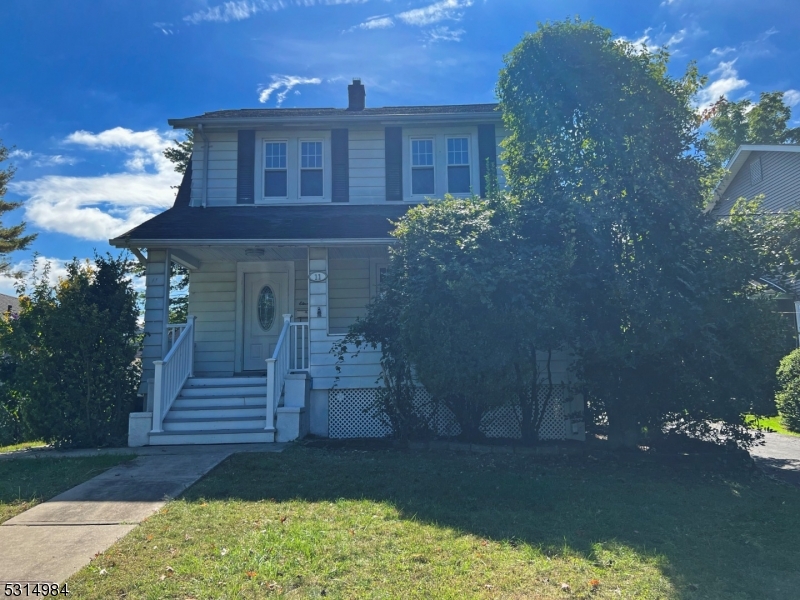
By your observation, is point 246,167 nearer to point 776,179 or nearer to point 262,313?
point 262,313

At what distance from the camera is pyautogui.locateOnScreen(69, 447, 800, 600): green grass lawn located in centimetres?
364

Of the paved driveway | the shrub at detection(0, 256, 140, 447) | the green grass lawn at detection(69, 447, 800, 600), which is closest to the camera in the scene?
the green grass lawn at detection(69, 447, 800, 600)

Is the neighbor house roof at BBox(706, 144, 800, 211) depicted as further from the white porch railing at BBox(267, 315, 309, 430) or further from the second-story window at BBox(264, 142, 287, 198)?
the white porch railing at BBox(267, 315, 309, 430)

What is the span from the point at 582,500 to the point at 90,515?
473 cm

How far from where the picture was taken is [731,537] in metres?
4.68

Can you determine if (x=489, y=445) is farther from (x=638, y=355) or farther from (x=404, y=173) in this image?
(x=404, y=173)

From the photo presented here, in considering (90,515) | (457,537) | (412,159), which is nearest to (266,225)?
(412,159)

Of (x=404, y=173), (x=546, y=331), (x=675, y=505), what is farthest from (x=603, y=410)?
(x=404, y=173)

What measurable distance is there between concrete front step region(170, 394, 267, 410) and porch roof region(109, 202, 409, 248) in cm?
266

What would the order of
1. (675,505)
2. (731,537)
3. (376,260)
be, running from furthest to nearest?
(376,260) → (675,505) → (731,537)

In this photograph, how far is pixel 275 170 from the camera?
39.9 feet

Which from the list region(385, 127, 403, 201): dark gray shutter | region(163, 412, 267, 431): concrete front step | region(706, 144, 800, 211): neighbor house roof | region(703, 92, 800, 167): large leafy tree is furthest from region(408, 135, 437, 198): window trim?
region(703, 92, 800, 167): large leafy tree

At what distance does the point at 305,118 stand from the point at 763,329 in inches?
358

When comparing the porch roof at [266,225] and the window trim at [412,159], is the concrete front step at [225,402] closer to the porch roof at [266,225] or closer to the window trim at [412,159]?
the porch roof at [266,225]
